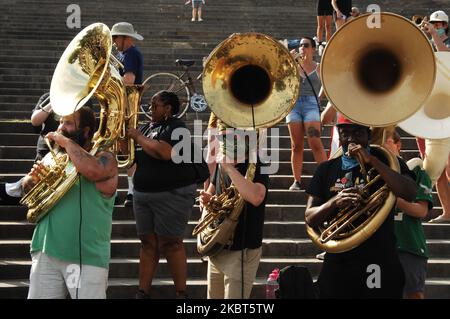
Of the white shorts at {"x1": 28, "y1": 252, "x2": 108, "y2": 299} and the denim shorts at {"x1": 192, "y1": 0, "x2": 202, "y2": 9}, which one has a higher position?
the denim shorts at {"x1": 192, "y1": 0, "x2": 202, "y2": 9}

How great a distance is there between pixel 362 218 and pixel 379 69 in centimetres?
103

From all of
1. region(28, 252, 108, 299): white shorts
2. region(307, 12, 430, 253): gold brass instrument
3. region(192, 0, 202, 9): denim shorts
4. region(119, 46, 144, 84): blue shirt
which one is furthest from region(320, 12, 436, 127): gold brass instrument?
region(192, 0, 202, 9): denim shorts

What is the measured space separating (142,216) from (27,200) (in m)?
1.41

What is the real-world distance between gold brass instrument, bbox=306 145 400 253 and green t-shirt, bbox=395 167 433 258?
30.6 inches

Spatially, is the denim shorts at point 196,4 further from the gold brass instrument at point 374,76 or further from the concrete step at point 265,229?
the gold brass instrument at point 374,76

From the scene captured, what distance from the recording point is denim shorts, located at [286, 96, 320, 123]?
9.77 meters

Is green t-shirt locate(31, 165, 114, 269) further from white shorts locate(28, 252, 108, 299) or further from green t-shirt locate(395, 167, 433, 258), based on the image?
green t-shirt locate(395, 167, 433, 258)

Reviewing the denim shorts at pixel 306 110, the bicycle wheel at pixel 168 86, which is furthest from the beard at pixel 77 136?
the bicycle wheel at pixel 168 86

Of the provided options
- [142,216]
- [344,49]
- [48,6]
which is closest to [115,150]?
[142,216]

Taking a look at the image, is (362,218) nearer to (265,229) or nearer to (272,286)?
(272,286)

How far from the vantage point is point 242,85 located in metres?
6.59

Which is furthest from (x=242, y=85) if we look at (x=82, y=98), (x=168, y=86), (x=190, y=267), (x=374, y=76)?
(x=168, y=86)

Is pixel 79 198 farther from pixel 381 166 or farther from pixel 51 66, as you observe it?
pixel 51 66

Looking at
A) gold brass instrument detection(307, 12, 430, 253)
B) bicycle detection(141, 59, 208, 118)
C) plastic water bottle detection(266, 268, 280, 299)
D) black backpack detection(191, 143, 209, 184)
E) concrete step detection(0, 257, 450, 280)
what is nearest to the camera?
gold brass instrument detection(307, 12, 430, 253)
